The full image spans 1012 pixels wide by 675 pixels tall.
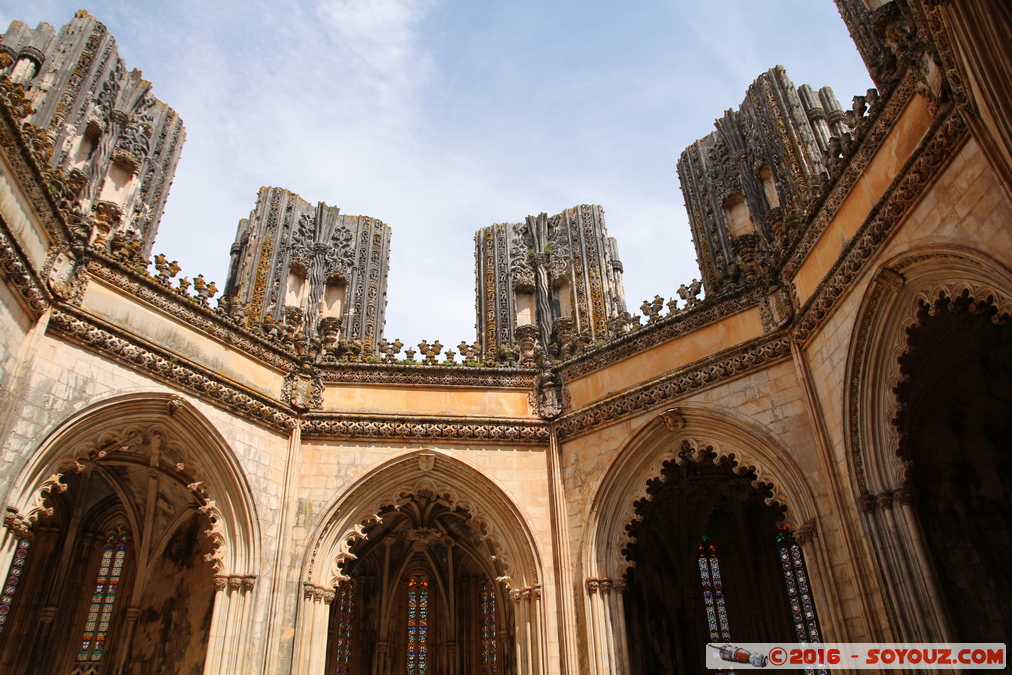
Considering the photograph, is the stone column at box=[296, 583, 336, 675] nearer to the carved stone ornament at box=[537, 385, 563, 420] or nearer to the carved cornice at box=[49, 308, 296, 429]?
the carved cornice at box=[49, 308, 296, 429]

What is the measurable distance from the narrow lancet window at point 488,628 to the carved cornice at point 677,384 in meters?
5.45

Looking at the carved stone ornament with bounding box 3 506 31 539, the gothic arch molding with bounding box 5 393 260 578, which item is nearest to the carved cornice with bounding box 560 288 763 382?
the gothic arch molding with bounding box 5 393 260 578

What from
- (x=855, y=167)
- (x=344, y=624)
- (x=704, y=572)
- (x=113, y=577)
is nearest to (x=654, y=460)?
Answer: (x=704, y=572)

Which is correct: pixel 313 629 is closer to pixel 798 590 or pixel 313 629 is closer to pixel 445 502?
pixel 445 502

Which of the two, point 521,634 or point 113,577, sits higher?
point 113,577

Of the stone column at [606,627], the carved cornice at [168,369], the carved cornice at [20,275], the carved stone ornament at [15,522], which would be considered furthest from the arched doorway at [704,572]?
the carved cornice at [20,275]

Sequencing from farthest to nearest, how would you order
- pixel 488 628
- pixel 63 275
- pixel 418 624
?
pixel 418 624, pixel 488 628, pixel 63 275

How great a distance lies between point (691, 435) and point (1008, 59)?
7.45 meters

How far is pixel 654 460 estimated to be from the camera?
12.9 metres

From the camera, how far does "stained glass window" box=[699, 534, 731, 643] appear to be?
51.8ft

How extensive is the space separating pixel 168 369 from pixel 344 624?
7682 mm

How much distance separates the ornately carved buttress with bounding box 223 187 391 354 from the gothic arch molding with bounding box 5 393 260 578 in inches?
174

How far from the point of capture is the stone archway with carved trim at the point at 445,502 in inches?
475

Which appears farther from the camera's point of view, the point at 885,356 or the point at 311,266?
the point at 311,266
